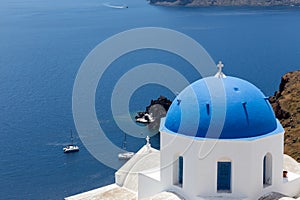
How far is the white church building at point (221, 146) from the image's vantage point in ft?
46.3

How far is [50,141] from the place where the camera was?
47656 mm

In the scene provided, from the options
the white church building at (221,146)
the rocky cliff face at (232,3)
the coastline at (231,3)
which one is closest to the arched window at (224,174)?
the white church building at (221,146)

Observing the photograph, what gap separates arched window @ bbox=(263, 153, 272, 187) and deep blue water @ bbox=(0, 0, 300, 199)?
24.5 metres

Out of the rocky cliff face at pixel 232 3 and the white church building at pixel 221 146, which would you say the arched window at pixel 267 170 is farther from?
the rocky cliff face at pixel 232 3

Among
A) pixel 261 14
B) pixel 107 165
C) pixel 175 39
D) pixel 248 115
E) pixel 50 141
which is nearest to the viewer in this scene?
pixel 248 115

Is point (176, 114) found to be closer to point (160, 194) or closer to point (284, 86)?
point (160, 194)

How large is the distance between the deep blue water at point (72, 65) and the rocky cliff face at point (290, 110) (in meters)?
8.75

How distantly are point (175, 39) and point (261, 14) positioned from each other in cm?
5832

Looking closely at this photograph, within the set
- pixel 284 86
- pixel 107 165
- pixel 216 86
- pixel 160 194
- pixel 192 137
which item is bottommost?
pixel 107 165

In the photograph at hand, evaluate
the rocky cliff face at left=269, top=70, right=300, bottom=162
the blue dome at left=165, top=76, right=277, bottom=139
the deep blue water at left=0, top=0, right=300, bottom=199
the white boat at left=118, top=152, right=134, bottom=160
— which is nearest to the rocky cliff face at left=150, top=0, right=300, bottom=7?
the deep blue water at left=0, top=0, right=300, bottom=199

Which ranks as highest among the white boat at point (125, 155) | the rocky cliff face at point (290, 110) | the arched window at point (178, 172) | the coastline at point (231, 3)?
the arched window at point (178, 172)

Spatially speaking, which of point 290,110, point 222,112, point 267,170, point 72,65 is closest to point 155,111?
point 290,110

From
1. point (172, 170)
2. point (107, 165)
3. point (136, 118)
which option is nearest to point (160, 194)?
point (172, 170)

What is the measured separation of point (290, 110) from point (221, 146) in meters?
32.9
